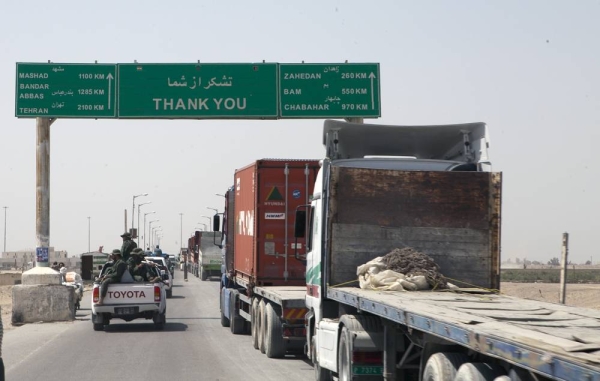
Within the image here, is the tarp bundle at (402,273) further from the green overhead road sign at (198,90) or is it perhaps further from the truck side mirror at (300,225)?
the green overhead road sign at (198,90)

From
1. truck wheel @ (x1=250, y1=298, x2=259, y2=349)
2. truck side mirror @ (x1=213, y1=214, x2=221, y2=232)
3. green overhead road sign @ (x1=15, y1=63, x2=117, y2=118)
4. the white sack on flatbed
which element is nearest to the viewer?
the white sack on flatbed

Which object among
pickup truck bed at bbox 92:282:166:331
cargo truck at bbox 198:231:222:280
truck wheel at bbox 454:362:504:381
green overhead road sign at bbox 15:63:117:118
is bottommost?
cargo truck at bbox 198:231:222:280

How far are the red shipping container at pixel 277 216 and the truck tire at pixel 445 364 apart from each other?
35.7ft

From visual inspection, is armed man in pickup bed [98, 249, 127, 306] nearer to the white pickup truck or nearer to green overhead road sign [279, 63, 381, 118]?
the white pickup truck

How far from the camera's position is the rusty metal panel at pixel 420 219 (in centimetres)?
1262

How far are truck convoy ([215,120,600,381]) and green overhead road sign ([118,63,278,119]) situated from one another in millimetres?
12213

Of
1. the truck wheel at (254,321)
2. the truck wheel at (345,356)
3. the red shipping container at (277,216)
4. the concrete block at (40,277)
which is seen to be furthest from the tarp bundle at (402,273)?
the concrete block at (40,277)

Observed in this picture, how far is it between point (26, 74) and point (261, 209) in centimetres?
1205

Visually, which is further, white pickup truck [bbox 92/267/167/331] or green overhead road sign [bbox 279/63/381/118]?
green overhead road sign [bbox 279/63/381/118]

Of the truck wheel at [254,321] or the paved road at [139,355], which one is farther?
the truck wheel at [254,321]

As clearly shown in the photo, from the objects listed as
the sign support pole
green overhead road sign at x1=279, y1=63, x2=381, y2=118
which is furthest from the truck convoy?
the sign support pole

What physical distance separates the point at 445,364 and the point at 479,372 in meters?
0.87

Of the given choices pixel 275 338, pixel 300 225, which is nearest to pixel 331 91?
pixel 275 338

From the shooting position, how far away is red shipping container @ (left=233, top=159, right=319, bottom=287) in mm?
19031
